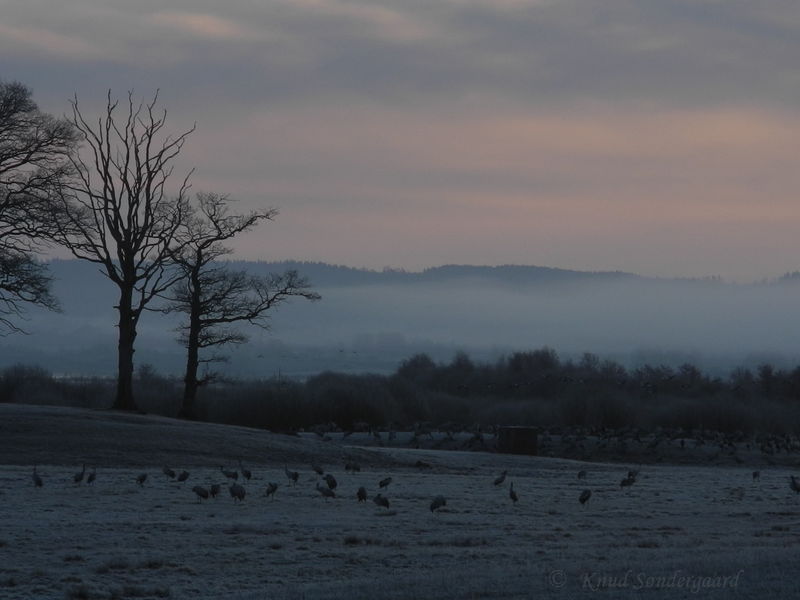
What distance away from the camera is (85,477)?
97.5 ft

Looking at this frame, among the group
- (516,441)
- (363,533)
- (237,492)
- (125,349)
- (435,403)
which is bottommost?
(363,533)

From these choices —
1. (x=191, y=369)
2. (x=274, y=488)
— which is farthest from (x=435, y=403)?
(x=274, y=488)

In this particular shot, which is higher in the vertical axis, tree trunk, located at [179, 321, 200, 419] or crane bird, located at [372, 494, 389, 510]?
tree trunk, located at [179, 321, 200, 419]

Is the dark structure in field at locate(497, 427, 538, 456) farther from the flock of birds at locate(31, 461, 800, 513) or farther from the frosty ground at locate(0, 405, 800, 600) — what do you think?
the flock of birds at locate(31, 461, 800, 513)

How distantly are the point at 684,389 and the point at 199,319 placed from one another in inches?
1754

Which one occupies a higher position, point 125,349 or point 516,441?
point 125,349

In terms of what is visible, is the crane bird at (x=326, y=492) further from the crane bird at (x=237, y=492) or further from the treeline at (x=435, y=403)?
the treeline at (x=435, y=403)

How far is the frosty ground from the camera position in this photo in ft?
54.7

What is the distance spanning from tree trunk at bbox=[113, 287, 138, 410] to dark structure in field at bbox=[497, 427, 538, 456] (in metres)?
15.1

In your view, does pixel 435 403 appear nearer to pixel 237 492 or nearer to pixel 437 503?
pixel 237 492

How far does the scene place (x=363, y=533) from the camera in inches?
854

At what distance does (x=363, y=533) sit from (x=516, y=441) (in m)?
29.5

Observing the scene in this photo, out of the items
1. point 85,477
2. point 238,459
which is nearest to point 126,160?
point 238,459

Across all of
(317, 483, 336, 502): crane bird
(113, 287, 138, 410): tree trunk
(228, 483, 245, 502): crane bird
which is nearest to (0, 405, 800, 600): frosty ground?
(317, 483, 336, 502): crane bird
